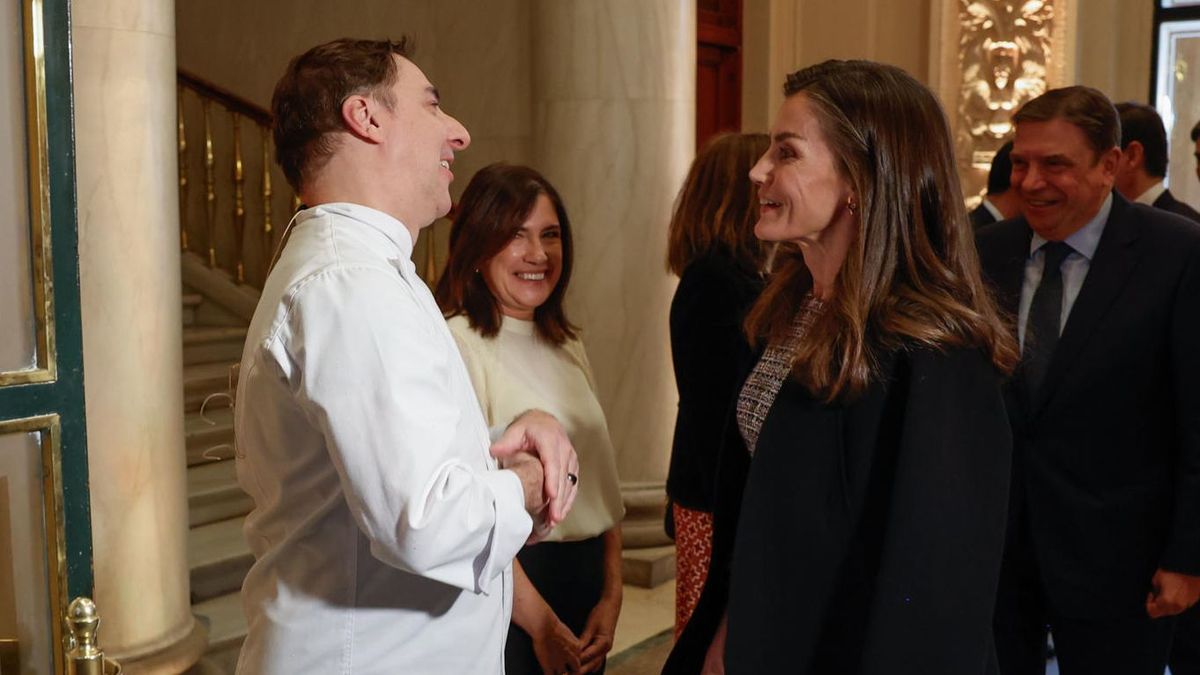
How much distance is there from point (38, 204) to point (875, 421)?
3.92 ft

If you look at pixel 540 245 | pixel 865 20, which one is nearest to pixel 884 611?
pixel 540 245

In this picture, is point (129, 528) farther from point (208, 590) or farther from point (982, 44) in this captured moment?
point (982, 44)

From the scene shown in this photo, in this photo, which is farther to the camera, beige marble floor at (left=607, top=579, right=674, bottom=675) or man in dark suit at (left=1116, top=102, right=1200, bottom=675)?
beige marble floor at (left=607, top=579, right=674, bottom=675)

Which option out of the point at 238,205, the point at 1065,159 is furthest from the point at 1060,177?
the point at 238,205

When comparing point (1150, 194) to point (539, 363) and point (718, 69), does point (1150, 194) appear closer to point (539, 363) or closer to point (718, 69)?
point (539, 363)

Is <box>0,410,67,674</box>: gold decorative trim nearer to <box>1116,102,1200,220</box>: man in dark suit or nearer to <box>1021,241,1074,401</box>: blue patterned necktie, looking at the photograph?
<box>1021,241,1074,401</box>: blue patterned necktie

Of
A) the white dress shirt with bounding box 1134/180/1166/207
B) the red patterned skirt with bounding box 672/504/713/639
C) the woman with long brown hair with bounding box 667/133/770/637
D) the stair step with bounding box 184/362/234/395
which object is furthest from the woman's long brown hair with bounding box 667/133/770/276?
the stair step with bounding box 184/362/234/395

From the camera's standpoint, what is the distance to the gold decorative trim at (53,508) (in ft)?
5.26

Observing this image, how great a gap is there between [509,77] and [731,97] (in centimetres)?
160

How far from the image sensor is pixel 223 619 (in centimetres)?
458

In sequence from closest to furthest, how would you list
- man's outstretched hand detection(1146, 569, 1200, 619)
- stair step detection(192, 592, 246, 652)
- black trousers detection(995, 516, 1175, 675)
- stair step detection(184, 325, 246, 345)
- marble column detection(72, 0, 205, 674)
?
man's outstretched hand detection(1146, 569, 1200, 619) → black trousers detection(995, 516, 1175, 675) → marble column detection(72, 0, 205, 674) → stair step detection(192, 592, 246, 652) → stair step detection(184, 325, 246, 345)

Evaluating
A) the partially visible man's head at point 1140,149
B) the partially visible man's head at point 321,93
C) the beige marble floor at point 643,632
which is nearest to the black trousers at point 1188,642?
the partially visible man's head at point 1140,149

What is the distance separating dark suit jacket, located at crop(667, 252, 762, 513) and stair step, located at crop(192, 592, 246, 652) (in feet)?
7.03

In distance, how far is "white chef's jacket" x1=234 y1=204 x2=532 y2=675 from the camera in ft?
4.76
